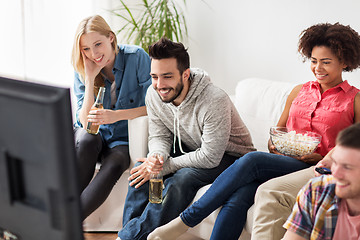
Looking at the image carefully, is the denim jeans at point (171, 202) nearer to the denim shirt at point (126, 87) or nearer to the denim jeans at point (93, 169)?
the denim jeans at point (93, 169)

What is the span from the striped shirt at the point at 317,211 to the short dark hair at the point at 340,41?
88cm

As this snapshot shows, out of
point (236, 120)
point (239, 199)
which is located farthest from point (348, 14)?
point (239, 199)

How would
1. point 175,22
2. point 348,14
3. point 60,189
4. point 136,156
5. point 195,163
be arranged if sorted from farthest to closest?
point 175,22, point 348,14, point 136,156, point 195,163, point 60,189

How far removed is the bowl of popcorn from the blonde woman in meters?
0.80

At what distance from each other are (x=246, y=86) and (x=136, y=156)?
2.69 feet

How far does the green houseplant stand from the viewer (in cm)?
338

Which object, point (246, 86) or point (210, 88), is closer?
point (210, 88)

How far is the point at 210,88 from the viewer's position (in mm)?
2277

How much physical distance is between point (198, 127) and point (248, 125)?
19.4 inches

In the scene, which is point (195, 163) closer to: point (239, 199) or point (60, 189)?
point (239, 199)

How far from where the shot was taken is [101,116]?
2.44 m

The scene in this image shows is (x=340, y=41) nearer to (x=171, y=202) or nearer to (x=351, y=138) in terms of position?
(x=351, y=138)

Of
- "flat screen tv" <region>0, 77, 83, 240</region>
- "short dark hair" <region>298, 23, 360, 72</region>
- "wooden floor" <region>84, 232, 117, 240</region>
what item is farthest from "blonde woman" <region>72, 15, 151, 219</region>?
"flat screen tv" <region>0, 77, 83, 240</region>

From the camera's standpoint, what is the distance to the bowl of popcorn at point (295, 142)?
80.0 inches
